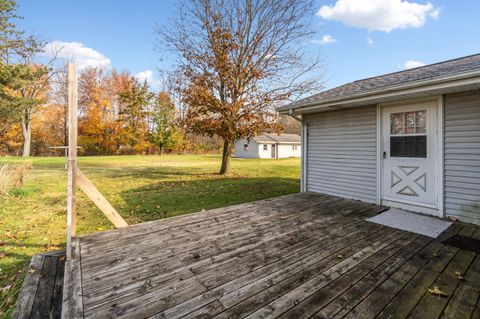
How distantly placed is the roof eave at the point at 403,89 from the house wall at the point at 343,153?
0.53 metres

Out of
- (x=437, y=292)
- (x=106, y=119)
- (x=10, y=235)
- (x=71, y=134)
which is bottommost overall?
(x=10, y=235)

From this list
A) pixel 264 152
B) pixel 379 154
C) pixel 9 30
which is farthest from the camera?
pixel 264 152

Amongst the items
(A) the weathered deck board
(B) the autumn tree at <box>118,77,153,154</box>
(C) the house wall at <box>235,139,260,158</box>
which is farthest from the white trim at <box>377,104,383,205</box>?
(B) the autumn tree at <box>118,77,153,154</box>

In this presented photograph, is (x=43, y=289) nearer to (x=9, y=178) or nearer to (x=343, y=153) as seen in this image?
(x=343, y=153)

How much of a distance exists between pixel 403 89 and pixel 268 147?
82.9ft

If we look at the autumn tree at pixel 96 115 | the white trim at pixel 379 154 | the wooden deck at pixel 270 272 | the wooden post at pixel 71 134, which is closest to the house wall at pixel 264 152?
the autumn tree at pixel 96 115

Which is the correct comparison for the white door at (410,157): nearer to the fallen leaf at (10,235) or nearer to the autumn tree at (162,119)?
the fallen leaf at (10,235)

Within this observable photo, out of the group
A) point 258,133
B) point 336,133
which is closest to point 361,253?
point 336,133

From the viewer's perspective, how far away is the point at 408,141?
4652 millimetres

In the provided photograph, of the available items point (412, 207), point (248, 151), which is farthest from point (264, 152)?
point (412, 207)

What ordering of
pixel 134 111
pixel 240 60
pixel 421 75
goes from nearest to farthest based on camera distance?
pixel 421 75 → pixel 240 60 → pixel 134 111

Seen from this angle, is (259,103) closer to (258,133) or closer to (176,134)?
(258,133)

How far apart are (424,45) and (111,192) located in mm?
12006

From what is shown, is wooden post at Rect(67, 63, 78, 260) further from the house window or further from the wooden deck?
the house window
